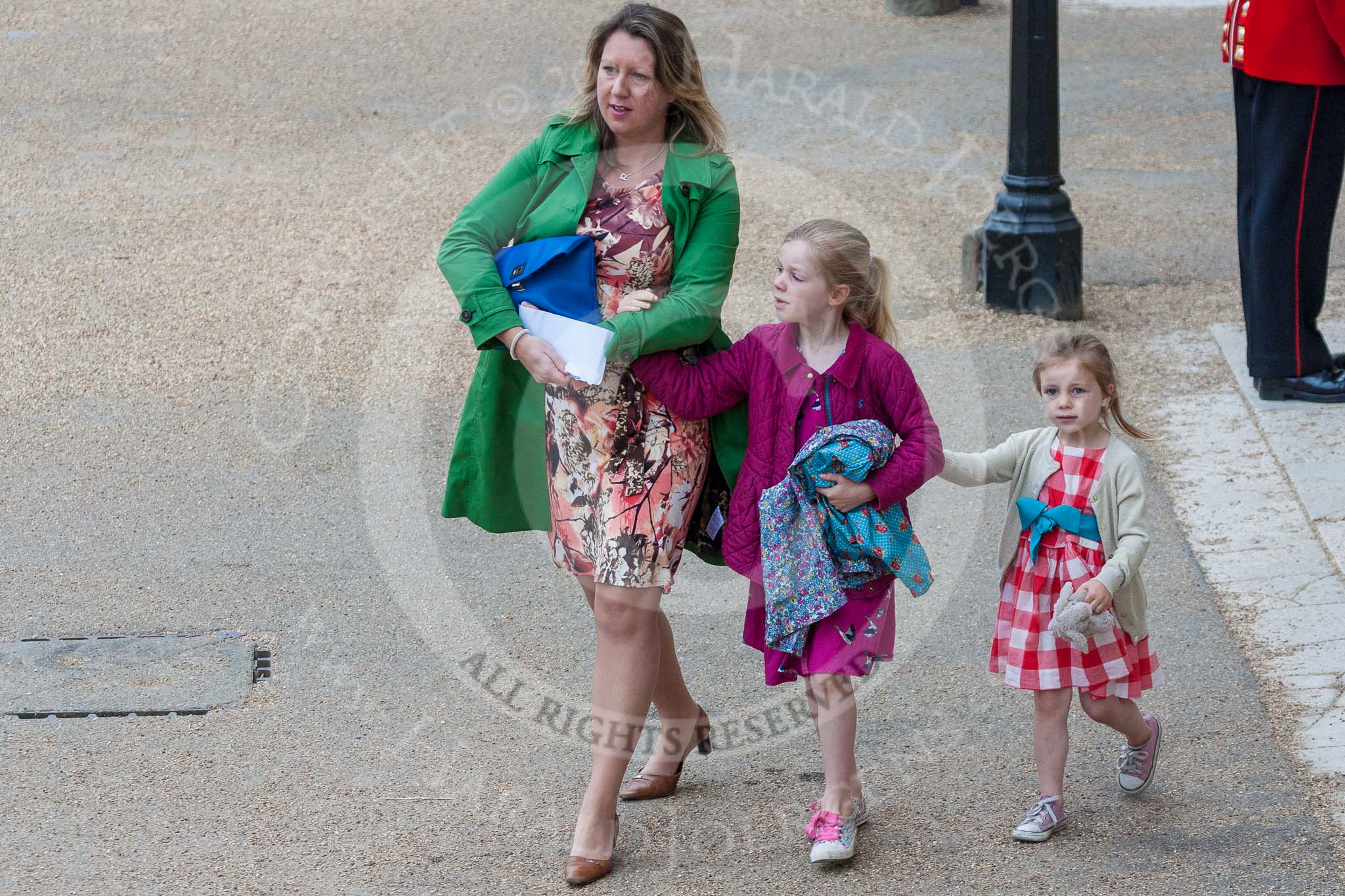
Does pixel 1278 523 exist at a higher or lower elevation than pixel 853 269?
lower

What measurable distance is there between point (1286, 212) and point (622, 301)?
11.9 ft

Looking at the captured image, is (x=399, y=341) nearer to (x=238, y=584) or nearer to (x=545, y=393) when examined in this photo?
(x=238, y=584)

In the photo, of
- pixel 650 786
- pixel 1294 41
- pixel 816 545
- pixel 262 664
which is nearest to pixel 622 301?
pixel 816 545

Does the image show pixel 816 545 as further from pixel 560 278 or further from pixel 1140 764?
pixel 1140 764

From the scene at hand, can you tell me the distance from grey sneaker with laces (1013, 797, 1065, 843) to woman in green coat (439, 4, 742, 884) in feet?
2.92

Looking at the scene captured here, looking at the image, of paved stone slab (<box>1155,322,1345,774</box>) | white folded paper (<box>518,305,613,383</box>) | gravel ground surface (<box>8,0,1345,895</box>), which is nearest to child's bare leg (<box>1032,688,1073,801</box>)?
gravel ground surface (<box>8,0,1345,895</box>)

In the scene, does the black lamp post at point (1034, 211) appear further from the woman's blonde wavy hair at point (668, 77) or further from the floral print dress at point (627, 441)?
the floral print dress at point (627, 441)

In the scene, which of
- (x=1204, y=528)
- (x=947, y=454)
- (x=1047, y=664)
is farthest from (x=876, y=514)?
(x=1204, y=528)

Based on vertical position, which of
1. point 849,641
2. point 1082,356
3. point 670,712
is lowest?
point 670,712

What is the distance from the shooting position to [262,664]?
169 inches

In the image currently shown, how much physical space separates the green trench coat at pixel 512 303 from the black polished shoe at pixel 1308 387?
3405 mm

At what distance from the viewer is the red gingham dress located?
128 inches

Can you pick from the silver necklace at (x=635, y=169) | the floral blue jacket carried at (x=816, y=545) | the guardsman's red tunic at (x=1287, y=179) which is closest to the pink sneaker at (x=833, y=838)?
the floral blue jacket carried at (x=816, y=545)

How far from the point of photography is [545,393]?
3.42m
